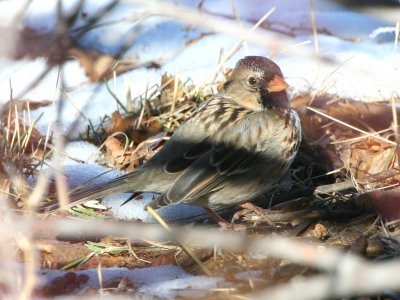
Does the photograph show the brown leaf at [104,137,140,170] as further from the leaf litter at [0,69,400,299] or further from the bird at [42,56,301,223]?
the bird at [42,56,301,223]

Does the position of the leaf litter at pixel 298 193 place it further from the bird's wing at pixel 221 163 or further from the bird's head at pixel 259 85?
the bird's head at pixel 259 85


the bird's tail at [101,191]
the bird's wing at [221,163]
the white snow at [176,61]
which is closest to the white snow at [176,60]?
the white snow at [176,61]

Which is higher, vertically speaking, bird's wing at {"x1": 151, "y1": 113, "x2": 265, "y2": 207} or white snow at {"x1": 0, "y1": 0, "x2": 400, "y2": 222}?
bird's wing at {"x1": 151, "y1": 113, "x2": 265, "y2": 207}

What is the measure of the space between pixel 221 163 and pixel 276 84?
0.53m

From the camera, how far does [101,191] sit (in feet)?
11.6

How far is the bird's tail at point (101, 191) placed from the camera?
3.45 m

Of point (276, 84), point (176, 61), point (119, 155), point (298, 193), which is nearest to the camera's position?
point (276, 84)

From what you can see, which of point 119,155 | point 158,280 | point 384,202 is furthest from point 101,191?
point 384,202

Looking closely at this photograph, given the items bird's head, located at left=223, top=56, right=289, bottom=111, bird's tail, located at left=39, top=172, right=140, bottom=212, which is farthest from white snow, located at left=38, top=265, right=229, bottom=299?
bird's head, located at left=223, top=56, right=289, bottom=111

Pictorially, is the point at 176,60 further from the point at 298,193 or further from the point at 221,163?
the point at 221,163

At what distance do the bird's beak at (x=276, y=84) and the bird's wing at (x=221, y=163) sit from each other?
168 millimetres

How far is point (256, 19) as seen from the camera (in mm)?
6137

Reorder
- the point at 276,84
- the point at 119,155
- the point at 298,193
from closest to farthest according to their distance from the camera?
the point at 276,84 → the point at 298,193 → the point at 119,155

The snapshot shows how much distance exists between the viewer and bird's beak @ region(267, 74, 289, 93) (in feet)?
12.6
